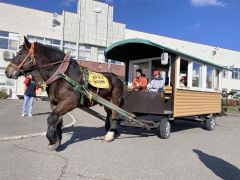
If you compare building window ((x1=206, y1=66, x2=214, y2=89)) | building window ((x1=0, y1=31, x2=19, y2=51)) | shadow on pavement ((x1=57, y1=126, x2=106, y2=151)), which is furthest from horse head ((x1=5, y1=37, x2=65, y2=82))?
building window ((x1=0, y1=31, x2=19, y2=51))

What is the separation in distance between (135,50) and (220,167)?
574 centimetres

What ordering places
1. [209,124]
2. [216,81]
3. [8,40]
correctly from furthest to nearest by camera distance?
[8,40] → [216,81] → [209,124]

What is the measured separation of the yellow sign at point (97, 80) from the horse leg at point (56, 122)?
89cm

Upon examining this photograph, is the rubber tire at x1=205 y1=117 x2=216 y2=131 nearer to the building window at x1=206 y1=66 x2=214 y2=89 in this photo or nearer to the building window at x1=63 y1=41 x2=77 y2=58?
the building window at x1=206 y1=66 x2=214 y2=89

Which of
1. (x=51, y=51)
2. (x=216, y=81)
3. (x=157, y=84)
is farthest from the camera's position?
(x=216, y=81)

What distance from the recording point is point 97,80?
849cm

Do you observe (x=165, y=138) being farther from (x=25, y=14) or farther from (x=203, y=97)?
(x=25, y=14)

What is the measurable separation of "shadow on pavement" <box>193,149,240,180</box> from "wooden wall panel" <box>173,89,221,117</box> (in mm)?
2887

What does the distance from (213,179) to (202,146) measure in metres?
3.42

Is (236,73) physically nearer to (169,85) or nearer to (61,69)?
(169,85)

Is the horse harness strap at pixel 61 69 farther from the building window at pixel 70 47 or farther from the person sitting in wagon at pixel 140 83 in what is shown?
the building window at pixel 70 47

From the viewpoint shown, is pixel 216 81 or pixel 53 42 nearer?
pixel 216 81

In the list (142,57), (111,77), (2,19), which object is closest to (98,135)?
(111,77)

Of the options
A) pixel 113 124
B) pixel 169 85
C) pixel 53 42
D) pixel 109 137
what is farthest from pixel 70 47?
pixel 109 137
